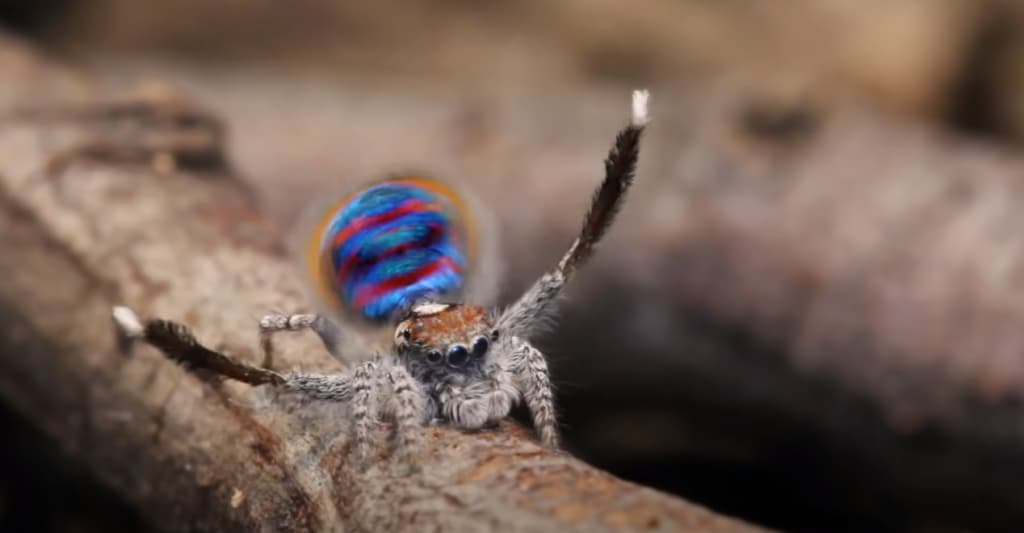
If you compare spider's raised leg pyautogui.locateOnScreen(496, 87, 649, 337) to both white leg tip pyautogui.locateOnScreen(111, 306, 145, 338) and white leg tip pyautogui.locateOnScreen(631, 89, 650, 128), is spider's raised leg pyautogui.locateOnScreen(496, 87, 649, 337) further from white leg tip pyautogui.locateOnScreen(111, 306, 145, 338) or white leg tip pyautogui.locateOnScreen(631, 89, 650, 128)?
white leg tip pyautogui.locateOnScreen(111, 306, 145, 338)

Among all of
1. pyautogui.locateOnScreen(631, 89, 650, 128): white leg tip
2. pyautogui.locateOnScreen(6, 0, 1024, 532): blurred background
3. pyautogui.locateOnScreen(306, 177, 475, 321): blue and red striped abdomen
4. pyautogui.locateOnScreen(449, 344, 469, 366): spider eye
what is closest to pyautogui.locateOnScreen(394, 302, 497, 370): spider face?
pyautogui.locateOnScreen(449, 344, 469, 366): spider eye

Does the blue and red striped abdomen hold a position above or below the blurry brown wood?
below

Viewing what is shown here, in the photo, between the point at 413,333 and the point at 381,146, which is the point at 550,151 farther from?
the point at 413,333

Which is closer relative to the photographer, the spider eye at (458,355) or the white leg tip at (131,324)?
the white leg tip at (131,324)

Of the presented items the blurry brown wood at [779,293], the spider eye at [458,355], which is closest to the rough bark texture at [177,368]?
the spider eye at [458,355]

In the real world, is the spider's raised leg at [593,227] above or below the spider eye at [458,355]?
above

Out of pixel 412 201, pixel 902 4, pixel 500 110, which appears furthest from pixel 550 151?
pixel 902 4

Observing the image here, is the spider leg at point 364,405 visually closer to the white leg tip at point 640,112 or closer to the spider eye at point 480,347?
the spider eye at point 480,347
